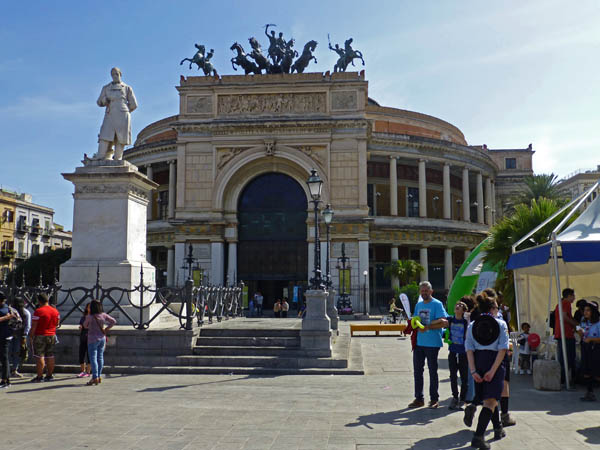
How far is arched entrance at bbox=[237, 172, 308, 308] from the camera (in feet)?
136

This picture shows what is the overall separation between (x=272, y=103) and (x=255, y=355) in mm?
31268

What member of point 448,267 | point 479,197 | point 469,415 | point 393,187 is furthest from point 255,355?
point 479,197

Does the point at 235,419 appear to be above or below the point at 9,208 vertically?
below

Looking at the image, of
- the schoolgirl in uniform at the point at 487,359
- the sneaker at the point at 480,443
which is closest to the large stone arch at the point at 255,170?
the schoolgirl in uniform at the point at 487,359

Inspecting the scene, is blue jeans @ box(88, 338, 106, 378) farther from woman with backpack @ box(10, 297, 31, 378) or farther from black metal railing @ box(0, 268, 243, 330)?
woman with backpack @ box(10, 297, 31, 378)

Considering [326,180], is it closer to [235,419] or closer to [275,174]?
[275,174]

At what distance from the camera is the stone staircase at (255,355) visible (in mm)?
11945

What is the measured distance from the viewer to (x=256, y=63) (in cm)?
4453

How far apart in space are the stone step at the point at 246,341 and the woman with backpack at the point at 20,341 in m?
3.71

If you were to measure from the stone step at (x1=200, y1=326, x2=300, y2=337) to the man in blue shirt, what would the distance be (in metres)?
5.36

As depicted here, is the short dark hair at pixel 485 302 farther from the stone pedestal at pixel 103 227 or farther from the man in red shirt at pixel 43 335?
the stone pedestal at pixel 103 227

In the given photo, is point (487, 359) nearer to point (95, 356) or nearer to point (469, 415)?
point (469, 415)

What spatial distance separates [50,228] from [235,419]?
73.1 meters

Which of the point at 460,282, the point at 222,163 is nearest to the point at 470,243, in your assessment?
the point at 222,163
